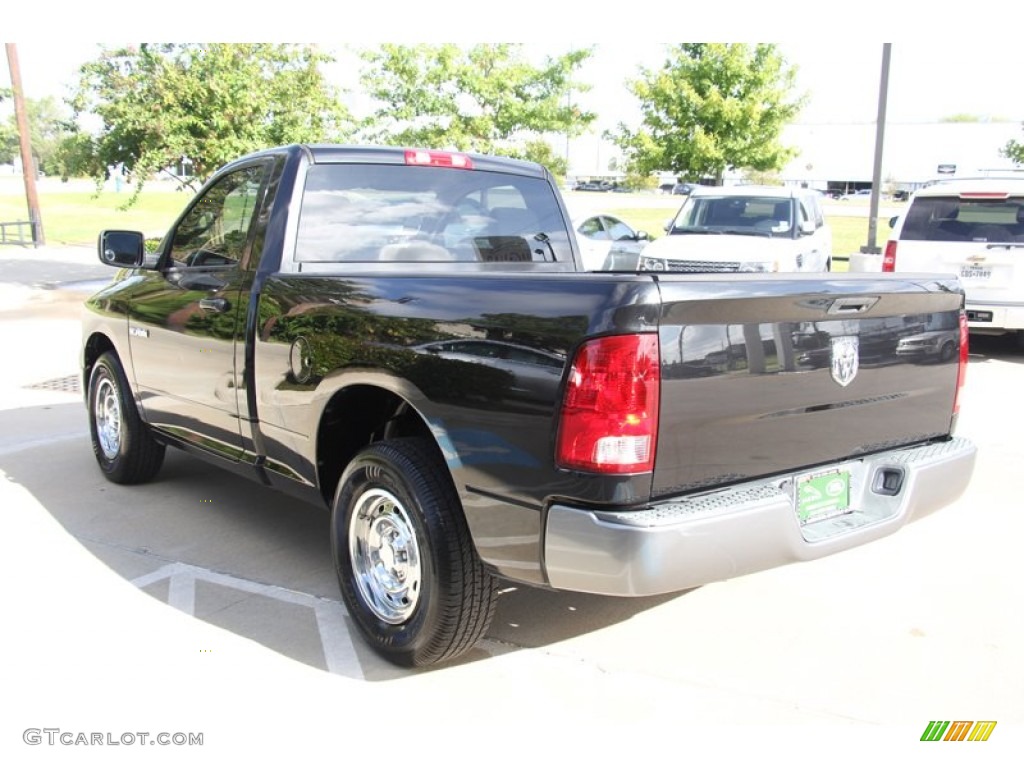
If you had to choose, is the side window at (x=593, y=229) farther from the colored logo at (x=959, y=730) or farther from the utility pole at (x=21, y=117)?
the utility pole at (x=21, y=117)

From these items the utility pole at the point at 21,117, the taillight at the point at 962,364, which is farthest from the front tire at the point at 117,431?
the utility pole at the point at 21,117

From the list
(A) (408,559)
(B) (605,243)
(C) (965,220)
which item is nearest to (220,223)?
(A) (408,559)

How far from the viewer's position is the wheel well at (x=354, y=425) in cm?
367

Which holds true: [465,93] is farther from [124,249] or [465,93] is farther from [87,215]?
[87,215]

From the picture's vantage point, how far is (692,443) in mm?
2863

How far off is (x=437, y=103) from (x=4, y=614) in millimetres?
16225

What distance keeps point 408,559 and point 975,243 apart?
27.6 ft

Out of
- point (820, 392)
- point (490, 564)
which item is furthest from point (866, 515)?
point (490, 564)

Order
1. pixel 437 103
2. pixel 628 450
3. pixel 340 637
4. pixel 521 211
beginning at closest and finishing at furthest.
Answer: pixel 628 450, pixel 340 637, pixel 521 211, pixel 437 103

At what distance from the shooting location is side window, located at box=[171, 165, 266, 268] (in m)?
4.46

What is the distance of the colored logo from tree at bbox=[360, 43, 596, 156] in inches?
652

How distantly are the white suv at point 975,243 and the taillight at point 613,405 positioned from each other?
8.11 metres

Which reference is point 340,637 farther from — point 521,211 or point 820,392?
point 521,211

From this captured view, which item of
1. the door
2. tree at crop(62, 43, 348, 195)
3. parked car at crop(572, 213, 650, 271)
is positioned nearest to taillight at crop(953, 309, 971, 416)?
the door
